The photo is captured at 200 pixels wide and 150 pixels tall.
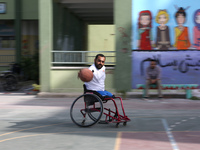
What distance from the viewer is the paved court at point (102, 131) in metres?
5.95

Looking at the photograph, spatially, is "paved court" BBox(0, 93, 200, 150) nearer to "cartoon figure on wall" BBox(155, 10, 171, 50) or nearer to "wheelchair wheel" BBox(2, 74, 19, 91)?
"cartoon figure on wall" BBox(155, 10, 171, 50)

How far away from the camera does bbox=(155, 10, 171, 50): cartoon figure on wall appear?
14.0m

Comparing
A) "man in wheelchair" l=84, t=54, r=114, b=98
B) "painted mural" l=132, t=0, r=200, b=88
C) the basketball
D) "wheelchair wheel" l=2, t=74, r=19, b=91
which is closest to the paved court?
"man in wheelchair" l=84, t=54, r=114, b=98

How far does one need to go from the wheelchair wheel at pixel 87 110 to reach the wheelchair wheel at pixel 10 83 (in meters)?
9.63

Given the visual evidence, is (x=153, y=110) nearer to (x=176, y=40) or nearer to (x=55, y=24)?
(x=176, y=40)

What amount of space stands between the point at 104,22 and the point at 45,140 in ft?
59.7

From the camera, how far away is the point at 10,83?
16.8m

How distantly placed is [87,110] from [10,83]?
10051 millimetres

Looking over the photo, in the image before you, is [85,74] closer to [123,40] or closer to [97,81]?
[97,81]

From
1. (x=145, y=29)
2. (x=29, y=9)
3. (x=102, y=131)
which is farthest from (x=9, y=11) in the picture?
(x=102, y=131)

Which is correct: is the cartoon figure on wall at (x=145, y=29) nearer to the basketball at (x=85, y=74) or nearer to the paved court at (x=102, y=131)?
the paved court at (x=102, y=131)

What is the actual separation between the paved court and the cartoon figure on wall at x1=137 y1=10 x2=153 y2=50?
3.76m

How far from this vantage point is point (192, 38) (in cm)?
1392

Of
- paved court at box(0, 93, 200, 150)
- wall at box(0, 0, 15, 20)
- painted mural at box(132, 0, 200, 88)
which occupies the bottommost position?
paved court at box(0, 93, 200, 150)
